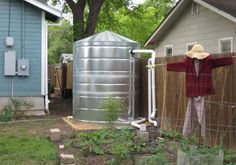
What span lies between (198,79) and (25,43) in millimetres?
7547

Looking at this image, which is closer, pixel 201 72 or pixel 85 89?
pixel 201 72

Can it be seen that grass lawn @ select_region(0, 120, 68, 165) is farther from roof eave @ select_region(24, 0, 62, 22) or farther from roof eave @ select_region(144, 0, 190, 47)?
roof eave @ select_region(144, 0, 190, 47)

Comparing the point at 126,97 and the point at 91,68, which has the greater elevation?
the point at 91,68

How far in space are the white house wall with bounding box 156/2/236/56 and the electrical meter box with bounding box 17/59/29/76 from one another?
223 inches

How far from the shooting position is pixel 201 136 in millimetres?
8766

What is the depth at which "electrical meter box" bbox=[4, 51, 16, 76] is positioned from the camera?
14164 millimetres

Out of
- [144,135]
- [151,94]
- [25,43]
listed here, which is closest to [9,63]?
[25,43]

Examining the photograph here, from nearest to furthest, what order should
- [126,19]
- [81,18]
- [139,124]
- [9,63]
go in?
[139,124] → [9,63] → [81,18] → [126,19]

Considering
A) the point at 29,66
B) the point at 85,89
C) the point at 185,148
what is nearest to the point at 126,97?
the point at 85,89

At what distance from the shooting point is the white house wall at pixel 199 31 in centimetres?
1390

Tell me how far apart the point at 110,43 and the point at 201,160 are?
20.0 ft

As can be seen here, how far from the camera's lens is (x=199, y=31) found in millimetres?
15523

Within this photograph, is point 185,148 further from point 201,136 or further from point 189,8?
point 189,8

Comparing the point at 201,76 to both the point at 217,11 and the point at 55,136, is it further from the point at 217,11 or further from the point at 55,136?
the point at 217,11
